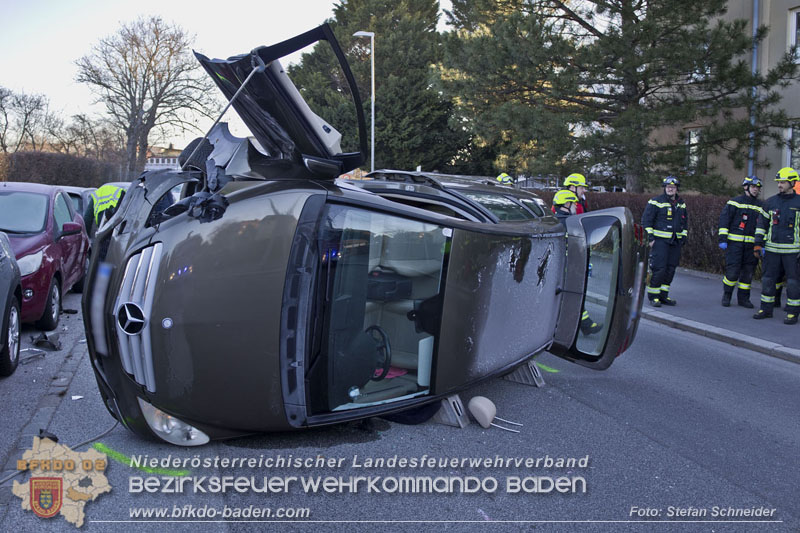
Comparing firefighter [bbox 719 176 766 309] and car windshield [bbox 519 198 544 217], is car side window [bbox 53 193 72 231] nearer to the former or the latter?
car windshield [bbox 519 198 544 217]

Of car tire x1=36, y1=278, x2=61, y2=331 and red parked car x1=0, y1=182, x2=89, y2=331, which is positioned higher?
red parked car x1=0, y1=182, x2=89, y2=331

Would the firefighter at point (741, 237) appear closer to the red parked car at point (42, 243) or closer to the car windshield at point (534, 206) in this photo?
the car windshield at point (534, 206)

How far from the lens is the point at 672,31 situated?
1482 cm

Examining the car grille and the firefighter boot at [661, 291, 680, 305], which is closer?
the car grille

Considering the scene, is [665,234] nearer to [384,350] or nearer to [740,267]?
[740,267]

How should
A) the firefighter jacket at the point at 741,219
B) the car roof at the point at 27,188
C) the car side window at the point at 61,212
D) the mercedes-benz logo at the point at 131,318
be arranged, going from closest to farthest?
the mercedes-benz logo at the point at 131,318
the car side window at the point at 61,212
the car roof at the point at 27,188
the firefighter jacket at the point at 741,219

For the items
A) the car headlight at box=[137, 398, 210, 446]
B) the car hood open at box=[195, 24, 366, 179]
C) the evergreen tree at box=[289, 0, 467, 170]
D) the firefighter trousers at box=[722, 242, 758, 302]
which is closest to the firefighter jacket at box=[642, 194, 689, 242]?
the firefighter trousers at box=[722, 242, 758, 302]

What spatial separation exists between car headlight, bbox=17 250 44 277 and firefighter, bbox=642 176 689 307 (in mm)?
8057

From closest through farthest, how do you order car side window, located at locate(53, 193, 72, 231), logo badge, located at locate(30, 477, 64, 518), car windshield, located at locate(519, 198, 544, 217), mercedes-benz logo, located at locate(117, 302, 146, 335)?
1. logo badge, located at locate(30, 477, 64, 518)
2. mercedes-benz logo, located at locate(117, 302, 146, 335)
3. car windshield, located at locate(519, 198, 544, 217)
4. car side window, located at locate(53, 193, 72, 231)

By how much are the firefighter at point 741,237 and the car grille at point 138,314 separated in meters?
8.46

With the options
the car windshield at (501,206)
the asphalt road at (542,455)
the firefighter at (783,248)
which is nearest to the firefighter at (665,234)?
the firefighter at (783,248)

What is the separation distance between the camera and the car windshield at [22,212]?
7.34 metres

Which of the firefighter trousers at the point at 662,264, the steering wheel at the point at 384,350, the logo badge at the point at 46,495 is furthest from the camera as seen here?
the firefighter trousers at the point at 662,264

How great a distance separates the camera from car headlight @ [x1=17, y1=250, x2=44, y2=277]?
655cm
